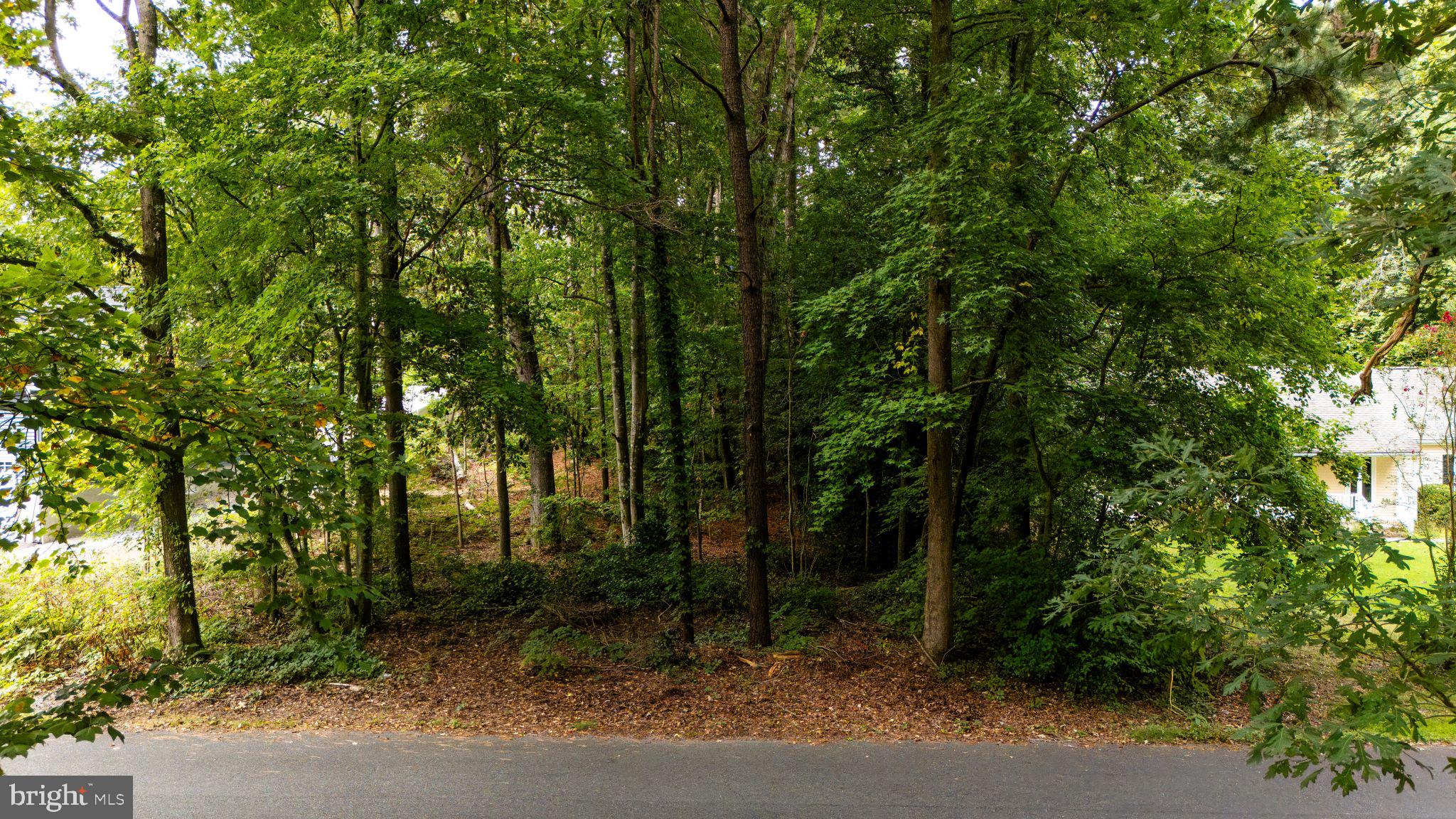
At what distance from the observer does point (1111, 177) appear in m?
11.3

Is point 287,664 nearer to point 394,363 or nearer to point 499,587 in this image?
point 499,587

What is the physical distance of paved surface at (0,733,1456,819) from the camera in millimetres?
5949

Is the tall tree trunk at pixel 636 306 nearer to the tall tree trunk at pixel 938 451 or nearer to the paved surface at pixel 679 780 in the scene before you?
the tall tree trunk at pixel 938 451

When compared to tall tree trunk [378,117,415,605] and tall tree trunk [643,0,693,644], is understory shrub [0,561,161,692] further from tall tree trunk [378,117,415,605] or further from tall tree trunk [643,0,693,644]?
tall tree trunk [643,0,693,644]

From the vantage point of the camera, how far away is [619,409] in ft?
46.5

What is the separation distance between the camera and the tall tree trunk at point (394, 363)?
9484 mm

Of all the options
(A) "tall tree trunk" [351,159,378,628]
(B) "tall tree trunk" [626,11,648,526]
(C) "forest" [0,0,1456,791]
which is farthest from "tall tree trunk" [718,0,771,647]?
(A) "tall tree trunk" [351,159,378,628]

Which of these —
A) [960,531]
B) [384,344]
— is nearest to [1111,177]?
[960,531]

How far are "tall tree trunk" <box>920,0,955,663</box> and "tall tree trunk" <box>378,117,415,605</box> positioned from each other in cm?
624

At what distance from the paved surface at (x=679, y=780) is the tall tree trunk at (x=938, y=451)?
2.26m

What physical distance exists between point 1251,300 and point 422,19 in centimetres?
1027

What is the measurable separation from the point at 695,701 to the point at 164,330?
25.8ft

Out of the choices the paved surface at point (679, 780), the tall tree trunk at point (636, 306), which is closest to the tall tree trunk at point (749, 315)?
the tall tree trunk at point (636, 306)

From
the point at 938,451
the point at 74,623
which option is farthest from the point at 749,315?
the point at 74,623
